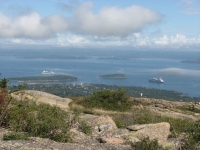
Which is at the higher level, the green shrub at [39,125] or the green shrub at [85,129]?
the green shrub at [39,125]

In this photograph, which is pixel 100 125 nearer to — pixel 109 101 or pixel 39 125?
pixel 39 125

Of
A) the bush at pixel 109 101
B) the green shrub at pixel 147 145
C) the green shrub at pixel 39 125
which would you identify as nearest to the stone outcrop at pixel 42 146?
the green shrub at pixel 147 145

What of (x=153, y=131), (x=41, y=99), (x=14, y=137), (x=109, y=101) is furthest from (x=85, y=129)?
(x=109, y=101)

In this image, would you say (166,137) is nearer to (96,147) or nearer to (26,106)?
(96,147)

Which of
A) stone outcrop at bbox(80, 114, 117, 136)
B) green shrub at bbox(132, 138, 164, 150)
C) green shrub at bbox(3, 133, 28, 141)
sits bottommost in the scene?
stone outcrop at bbox(80, 114, 117, 136)

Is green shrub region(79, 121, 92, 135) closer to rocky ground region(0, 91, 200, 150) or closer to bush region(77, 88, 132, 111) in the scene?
rocky ground region(0, 91, 200, 150)

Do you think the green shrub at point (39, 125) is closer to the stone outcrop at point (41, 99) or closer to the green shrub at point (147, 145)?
the green shrub at point (147, 145)

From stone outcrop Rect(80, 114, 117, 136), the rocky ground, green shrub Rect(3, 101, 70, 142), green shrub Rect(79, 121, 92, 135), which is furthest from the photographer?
stone outcrop Rect(80, 114, 117, 136)

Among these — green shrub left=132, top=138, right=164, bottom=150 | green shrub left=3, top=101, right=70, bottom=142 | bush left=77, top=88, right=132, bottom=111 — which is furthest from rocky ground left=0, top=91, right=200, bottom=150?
bush left=77, top=88, right=132, bottom=111
